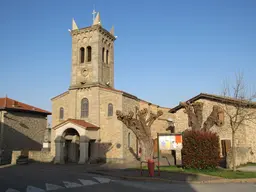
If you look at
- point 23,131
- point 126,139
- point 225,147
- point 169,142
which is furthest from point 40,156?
point 225,147

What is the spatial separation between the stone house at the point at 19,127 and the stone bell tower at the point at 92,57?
750 cm

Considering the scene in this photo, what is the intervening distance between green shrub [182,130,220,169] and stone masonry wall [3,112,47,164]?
2127 cm

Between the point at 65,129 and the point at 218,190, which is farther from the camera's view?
the point at 65,129

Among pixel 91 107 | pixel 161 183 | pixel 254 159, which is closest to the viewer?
pixel 161 183

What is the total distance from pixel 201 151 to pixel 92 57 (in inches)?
707

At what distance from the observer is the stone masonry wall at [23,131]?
28.7 meters

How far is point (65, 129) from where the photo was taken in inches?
989

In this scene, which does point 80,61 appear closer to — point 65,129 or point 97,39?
point 97,39

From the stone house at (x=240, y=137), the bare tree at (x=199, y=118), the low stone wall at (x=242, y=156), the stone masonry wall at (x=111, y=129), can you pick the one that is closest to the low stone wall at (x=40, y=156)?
the stone masonry wall at (x=111, y=129)

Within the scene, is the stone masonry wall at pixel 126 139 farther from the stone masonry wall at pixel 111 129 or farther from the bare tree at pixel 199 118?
the bare tree at pixel 199 118

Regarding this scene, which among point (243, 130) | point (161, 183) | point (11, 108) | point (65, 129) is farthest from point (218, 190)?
point (11, 108)

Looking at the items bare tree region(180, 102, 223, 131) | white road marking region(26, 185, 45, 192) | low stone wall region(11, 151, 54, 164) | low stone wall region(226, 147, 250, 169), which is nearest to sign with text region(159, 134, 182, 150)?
low stone wall region(226, 147, 250, 169)

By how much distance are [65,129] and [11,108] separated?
8.71 meters

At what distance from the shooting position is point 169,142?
51.4ft
